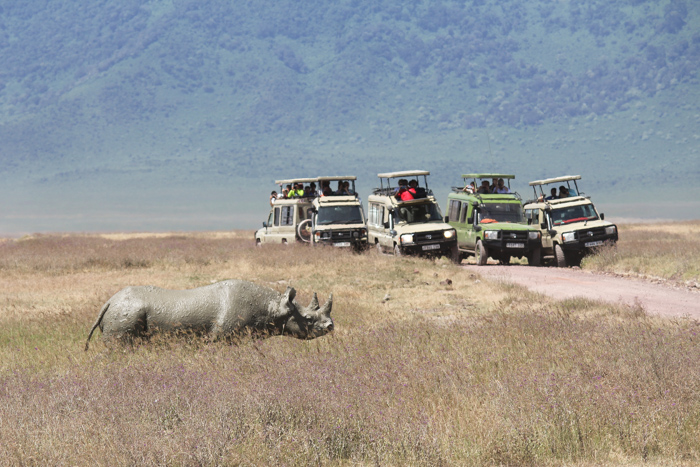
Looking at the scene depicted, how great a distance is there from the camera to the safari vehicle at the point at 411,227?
24.2 m

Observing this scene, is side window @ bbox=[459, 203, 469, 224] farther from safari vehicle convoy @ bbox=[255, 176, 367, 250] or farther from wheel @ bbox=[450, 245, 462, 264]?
safari vehicle convoy @ bbox=[255, 176, 367, 250]


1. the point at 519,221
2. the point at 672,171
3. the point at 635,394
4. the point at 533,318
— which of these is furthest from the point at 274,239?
the point at 672,171

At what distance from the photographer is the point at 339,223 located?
86.8 ft

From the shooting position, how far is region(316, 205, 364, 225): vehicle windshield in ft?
86.9

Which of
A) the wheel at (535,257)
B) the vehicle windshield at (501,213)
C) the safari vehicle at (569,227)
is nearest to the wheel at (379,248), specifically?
the vehicle windshield at (501,213)

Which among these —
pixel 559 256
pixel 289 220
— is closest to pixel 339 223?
pixel 289 220

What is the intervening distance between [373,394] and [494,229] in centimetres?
1690

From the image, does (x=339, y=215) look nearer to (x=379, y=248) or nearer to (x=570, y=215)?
(x=379, y=248)

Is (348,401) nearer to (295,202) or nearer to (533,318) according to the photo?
(533,318)

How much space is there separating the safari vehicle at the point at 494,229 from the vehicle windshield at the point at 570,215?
80cm

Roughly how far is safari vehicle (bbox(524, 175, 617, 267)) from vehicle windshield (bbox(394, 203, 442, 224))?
313cm

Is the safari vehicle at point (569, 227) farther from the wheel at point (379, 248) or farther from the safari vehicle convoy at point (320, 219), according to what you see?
the safari vehicle convoy at point (320, 219)

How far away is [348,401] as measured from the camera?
7527 mm

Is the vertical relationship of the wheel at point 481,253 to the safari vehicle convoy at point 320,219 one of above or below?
below
